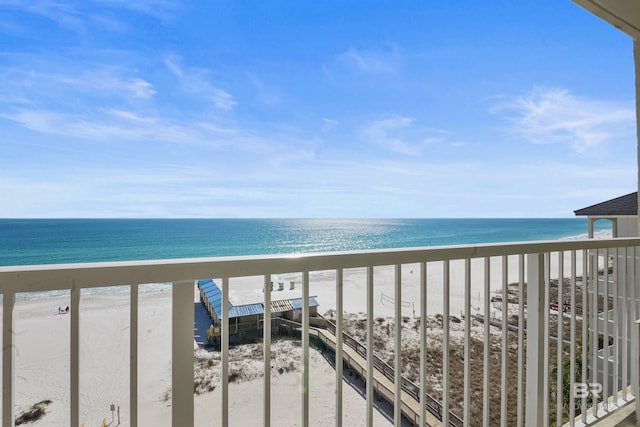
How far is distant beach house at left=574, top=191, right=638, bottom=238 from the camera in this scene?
368 cm

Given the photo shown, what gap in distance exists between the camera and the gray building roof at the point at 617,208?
3.66m

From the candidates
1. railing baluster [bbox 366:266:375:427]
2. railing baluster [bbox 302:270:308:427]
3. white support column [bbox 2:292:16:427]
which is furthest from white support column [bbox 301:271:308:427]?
white support column [bbox 2:292:16:427]

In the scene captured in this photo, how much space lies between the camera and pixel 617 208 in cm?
400

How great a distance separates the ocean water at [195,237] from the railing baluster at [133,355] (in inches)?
514

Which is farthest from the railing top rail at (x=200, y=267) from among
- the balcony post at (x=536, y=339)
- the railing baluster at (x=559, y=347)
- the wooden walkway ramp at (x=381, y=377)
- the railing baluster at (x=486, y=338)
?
the wooden walkway ramp at (x=381, y=377)

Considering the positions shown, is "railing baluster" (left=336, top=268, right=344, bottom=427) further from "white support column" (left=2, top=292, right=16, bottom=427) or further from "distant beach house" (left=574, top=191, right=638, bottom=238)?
"distant beach house" (left=574, top=191, right=638, bottom=238)

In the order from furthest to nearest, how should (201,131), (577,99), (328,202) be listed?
(328,202), (201,131), (577,99)

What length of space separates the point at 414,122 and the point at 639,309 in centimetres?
2499

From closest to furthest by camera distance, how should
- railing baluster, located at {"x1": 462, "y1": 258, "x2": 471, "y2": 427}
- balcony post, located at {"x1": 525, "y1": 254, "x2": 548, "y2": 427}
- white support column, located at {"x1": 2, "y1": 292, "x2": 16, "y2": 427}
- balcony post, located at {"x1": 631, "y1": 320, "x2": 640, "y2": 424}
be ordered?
1. white support column, located at {"x1": 2, "y1": 292, "x2": 16, "y2": 427}
2. railing baluster, located at {"x1": 462, "y1": 258, "x2": 471, "y2": 427}
3. balcony post, located at {"x1": 525, "y1": 254, "x2": 548, "y2": 427}
4. balcony post, located at {"x1": 631, "y1": 320, "x2": 640, "y2": 424}

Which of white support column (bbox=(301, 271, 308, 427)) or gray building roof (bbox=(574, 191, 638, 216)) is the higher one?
gray building roof (bbox=(574, 191, 638, 216))

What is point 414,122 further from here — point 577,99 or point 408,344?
point 408,344

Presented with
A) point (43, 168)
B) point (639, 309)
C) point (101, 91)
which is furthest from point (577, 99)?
point (43, 168)

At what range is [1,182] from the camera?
735 inches

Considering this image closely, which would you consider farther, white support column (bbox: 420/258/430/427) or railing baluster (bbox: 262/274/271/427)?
white support column (bbox: 420/258/430/427)
